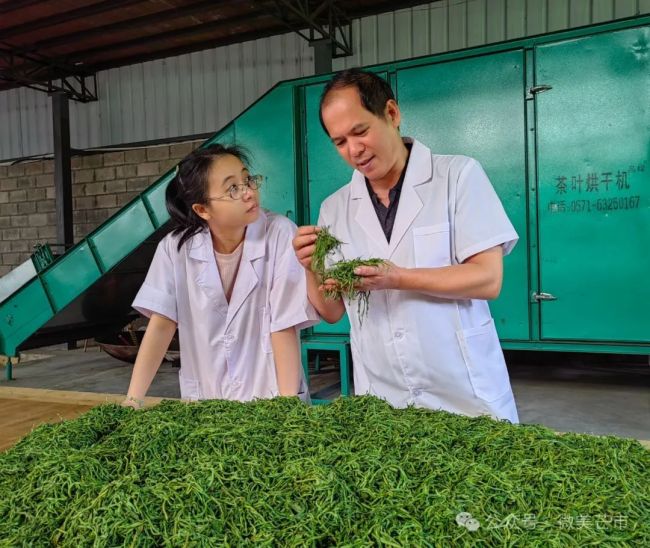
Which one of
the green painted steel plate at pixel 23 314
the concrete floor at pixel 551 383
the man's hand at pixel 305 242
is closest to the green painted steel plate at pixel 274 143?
the concrete floor at pixel 551 383

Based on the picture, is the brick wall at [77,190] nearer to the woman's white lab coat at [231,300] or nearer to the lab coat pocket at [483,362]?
the woman's white lab coat at [231,300]

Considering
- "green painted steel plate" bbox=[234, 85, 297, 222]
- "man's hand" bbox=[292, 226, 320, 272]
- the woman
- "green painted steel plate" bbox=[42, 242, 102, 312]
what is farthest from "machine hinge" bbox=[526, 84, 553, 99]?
"green painted steel plate" bbox=[42, 242, 102, 312]

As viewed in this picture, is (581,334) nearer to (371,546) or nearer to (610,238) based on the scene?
(610,238)

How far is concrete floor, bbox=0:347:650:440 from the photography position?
157 inches

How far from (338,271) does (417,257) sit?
25 cm

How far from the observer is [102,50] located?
8.06m

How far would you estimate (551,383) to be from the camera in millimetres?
5129

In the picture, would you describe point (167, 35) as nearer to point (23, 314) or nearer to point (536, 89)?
point (23, 314)

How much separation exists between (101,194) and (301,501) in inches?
339

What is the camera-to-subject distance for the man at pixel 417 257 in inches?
57.6

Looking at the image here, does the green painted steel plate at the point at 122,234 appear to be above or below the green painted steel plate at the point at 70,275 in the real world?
above

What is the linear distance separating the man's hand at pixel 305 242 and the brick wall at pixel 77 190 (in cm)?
668

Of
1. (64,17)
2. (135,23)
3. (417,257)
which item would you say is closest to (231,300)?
(417,257)

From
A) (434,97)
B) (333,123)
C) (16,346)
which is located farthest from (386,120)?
(16,346)
